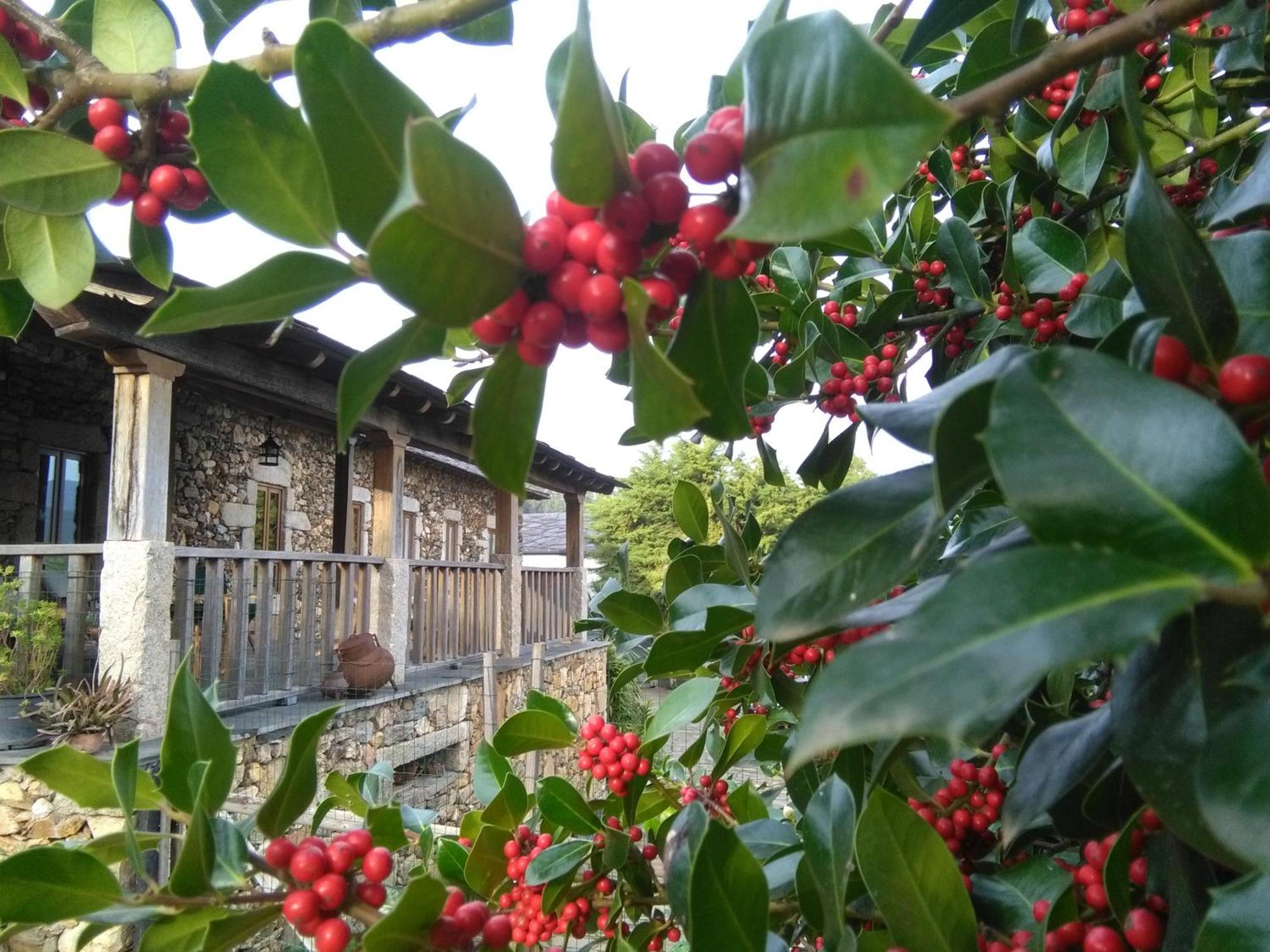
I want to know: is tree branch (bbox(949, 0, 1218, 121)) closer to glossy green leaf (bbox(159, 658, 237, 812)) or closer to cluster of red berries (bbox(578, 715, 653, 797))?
glossy green leaf (bbox(159, 658, 237, 812))

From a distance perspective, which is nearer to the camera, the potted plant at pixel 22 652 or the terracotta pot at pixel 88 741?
the terracotta pot at pixel 88 741

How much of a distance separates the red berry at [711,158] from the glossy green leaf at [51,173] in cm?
59

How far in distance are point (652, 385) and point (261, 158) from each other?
0.88ft

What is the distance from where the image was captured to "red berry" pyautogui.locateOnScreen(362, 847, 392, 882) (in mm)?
704

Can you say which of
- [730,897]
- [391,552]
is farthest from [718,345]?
[391,552]

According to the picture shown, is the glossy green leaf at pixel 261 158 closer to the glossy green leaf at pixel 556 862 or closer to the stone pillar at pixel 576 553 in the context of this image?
the glossy green leaf at pixel 556 862

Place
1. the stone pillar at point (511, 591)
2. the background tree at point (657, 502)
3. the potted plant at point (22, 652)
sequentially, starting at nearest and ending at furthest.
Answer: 1. the potted plant at point (22, 652)
2. the stone pillar at point (511, 591)
3. the background tree at point (657, 502)

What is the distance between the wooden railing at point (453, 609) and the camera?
7355 mm

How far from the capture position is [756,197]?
370 millimetres

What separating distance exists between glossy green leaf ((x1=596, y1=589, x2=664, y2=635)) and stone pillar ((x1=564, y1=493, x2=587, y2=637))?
9.96 meters

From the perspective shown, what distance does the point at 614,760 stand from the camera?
1.43 m

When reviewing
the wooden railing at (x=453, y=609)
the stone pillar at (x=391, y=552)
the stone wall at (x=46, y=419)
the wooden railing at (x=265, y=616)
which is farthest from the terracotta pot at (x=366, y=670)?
the stone wall at (x=46, y=419)

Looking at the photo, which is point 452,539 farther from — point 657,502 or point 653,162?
point 653,162

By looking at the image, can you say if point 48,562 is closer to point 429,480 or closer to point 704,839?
point 429,480
